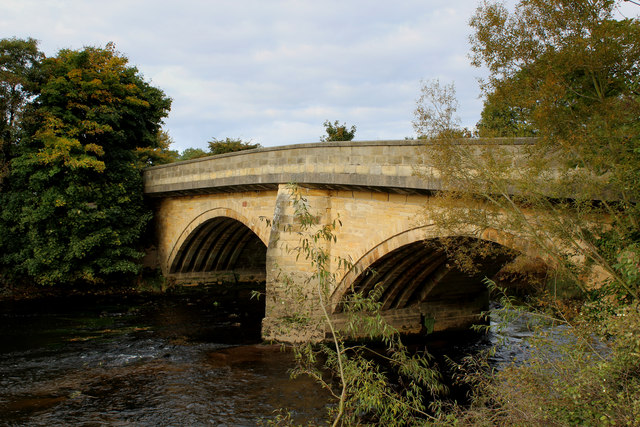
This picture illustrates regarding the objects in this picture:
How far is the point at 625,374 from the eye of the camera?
183 inches

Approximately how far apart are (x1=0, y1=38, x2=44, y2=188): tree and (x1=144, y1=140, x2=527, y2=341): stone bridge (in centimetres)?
530

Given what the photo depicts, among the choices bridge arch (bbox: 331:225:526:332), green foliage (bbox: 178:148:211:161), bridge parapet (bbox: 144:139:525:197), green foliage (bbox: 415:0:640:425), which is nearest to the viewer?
green foliage (bbox: 415:0:640:425)

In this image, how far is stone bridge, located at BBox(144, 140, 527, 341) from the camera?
10492 millimetres

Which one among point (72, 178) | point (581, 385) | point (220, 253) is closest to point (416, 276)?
point (581, 385)

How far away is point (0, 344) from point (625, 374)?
537 inches

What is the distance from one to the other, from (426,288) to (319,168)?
4620 millimetres

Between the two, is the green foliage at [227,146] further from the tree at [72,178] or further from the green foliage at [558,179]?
the green foliage at [558,179]

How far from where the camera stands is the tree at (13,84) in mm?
17266

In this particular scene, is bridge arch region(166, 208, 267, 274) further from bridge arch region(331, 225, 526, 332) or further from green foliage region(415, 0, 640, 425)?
green foliage region(415, 0, 640, 425)

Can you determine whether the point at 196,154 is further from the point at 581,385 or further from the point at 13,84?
the point at 581,385

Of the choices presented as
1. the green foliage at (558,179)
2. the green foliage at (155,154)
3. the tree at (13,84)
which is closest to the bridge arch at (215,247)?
the tree at (13,84)

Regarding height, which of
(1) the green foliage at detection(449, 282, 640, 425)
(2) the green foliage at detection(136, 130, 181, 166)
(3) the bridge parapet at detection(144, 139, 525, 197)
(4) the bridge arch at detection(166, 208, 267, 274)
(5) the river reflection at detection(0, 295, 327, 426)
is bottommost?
(5) the river reflection at detection(0, 295, 327, 426)

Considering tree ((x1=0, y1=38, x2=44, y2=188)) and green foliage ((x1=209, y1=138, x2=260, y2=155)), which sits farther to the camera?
green foliage ((x1=209, y1=138, x2=260, y2=155))

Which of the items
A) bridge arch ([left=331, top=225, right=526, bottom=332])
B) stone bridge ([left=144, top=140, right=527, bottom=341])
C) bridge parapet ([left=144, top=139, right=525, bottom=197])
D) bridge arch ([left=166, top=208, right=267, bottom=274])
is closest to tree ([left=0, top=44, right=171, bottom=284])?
bridge arch ([left=166, top=208, right=267, bottom=274])
